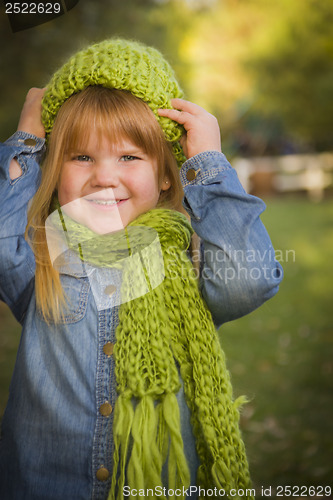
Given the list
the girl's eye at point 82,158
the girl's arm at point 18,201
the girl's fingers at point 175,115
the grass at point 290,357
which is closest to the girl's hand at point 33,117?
the girl's arm at point 18,201

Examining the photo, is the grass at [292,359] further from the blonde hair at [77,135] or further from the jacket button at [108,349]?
the blonde hair at [77,135]

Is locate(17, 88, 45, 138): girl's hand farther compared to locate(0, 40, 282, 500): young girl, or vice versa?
locate(17, 88, 45, 138): girl's hand

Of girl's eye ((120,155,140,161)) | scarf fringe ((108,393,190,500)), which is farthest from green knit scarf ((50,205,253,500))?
girl's eye ((120,155,140,161))

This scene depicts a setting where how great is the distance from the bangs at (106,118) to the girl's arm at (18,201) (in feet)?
0.25

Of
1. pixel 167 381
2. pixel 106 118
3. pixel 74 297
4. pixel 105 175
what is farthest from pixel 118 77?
pixel 167 381

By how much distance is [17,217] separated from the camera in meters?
0.83

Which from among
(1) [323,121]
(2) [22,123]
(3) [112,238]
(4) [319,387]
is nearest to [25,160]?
(2) [22,123]

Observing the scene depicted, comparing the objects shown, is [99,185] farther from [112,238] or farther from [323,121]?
[323,121]

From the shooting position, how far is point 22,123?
89cm

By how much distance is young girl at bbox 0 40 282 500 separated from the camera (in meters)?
0.76

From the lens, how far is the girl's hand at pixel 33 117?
0.88 metres

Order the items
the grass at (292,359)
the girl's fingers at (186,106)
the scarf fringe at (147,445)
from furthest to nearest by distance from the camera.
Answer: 1. the grass at (292,359)
2. the girl's fingers at (186,106)
3. the scarf fringe at (147,445)

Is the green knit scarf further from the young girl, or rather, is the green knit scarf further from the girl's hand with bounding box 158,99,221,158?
the girl's hand with bounding box 158,99,221,158

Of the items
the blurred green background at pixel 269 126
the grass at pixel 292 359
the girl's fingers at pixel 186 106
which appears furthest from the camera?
the grass at pixel 292 359
